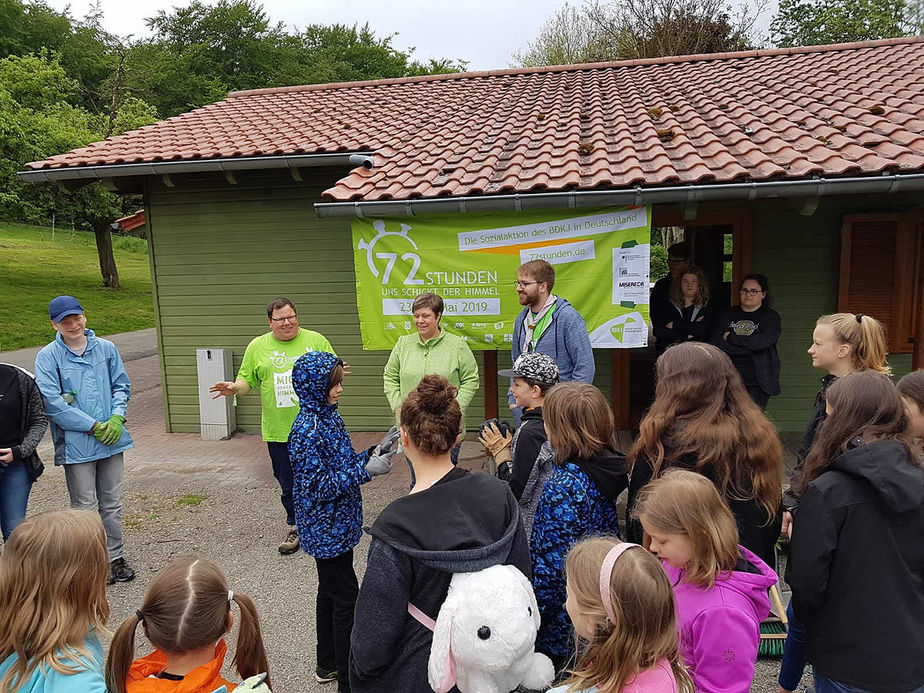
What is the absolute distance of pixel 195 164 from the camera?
7.19 m

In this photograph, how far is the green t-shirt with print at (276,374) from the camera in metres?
4.75

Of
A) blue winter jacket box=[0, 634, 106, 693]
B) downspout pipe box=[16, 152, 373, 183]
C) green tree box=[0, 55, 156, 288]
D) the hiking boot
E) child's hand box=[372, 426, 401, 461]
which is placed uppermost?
green tree box=[0, 55, 156, 288]

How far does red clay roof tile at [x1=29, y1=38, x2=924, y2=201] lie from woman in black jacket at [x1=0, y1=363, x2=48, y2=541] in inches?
110

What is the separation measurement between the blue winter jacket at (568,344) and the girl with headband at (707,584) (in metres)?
2.33

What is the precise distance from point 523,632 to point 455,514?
1.30ft

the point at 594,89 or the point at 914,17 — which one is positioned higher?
the point at 914,17

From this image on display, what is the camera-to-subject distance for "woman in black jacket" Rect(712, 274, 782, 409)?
5.13 meters

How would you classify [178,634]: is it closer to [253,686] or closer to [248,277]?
[253,686]

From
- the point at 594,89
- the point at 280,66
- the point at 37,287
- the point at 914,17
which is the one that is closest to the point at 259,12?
the point at 280,66

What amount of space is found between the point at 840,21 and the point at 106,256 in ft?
96.7

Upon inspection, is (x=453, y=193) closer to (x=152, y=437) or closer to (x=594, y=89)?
(x=594, y=89)

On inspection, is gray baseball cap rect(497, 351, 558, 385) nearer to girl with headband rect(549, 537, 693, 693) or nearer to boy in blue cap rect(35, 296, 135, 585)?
girl with headband rect(549, 537, 693, 693)

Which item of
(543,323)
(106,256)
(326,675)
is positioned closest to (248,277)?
(543,323)

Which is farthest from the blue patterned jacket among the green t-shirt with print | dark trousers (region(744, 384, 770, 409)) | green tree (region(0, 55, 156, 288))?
green tree (region(0, 55, 156, 288))
